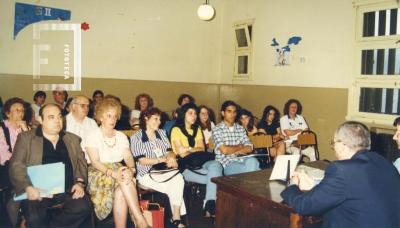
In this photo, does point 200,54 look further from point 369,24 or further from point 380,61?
point 380,61

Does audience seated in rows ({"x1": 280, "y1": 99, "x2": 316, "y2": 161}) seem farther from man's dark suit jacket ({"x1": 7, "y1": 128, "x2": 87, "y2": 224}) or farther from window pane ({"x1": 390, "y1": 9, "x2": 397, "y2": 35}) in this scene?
man's dark suit jacket ({"x1": 7, "y1": 128, "x2": 87, "y2": 224})

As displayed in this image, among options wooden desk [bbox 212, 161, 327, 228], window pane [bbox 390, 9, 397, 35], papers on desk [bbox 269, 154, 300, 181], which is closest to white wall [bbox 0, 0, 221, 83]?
window pane [bbox 390, 9, 397, 35]

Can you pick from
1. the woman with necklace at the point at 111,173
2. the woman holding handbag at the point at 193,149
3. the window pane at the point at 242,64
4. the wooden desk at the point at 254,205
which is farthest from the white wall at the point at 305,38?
the woman with necklace at the point at 111,173

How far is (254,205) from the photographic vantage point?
238 cm

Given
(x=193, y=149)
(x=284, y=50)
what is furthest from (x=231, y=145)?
(x=284, y=50)

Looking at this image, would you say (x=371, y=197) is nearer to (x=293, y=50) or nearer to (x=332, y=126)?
(x=332, y=126)

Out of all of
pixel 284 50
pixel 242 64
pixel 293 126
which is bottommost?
pixel 293 126

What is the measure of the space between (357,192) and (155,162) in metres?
2.21

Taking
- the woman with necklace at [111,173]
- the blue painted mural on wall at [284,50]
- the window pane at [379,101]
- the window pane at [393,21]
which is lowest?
the woman with necklace at [111,173]

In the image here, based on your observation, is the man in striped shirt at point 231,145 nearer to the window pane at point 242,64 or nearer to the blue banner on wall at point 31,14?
the window pane at point 242,64

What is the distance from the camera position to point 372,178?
1.82 meters

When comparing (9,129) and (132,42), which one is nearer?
(9,129)

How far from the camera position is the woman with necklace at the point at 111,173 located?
3.16 meters

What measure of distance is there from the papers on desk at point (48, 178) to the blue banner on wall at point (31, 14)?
4.32 metres
